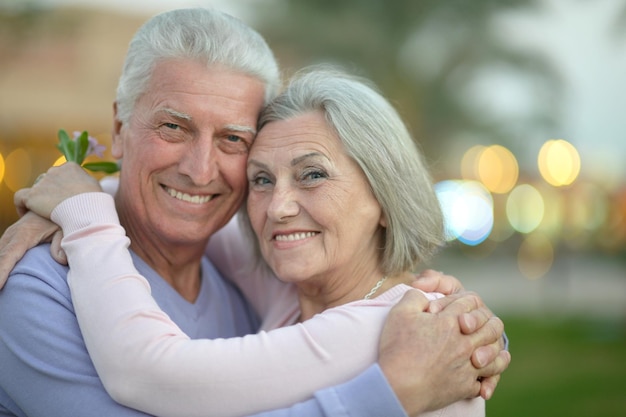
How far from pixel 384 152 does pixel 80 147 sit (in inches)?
55.8

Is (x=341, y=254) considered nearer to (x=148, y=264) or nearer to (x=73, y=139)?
(x=148, y=264)

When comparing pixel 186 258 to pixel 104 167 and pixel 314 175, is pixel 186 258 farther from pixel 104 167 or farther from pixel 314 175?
pixel 314 175

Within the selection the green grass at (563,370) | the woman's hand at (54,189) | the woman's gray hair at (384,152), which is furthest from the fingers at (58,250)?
the green grass at (563,370)

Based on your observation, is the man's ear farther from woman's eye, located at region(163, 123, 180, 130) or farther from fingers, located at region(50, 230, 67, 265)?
fingers, located at region(50, 230, 67, 265)

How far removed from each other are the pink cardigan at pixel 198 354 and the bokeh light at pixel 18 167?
19193mm

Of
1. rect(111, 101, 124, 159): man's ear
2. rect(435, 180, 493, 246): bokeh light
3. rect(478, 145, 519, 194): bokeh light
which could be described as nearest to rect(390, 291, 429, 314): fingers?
rect(111, 101, 124, 159): man's ear

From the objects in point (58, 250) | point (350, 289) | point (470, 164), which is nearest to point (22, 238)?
point (58, 250)

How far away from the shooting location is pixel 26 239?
2908 millimetres

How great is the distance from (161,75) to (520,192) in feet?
95.5

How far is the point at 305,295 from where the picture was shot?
330 cm

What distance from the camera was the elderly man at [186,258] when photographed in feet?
8.20

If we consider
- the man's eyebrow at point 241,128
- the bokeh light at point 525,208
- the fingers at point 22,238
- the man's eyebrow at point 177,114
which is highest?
the man's eyebrow at point 177,114

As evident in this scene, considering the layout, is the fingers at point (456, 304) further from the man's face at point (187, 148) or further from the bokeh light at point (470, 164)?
the bokeh light at point (470, 164)

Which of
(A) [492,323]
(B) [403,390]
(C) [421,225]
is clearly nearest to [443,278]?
(C) [421,225]
